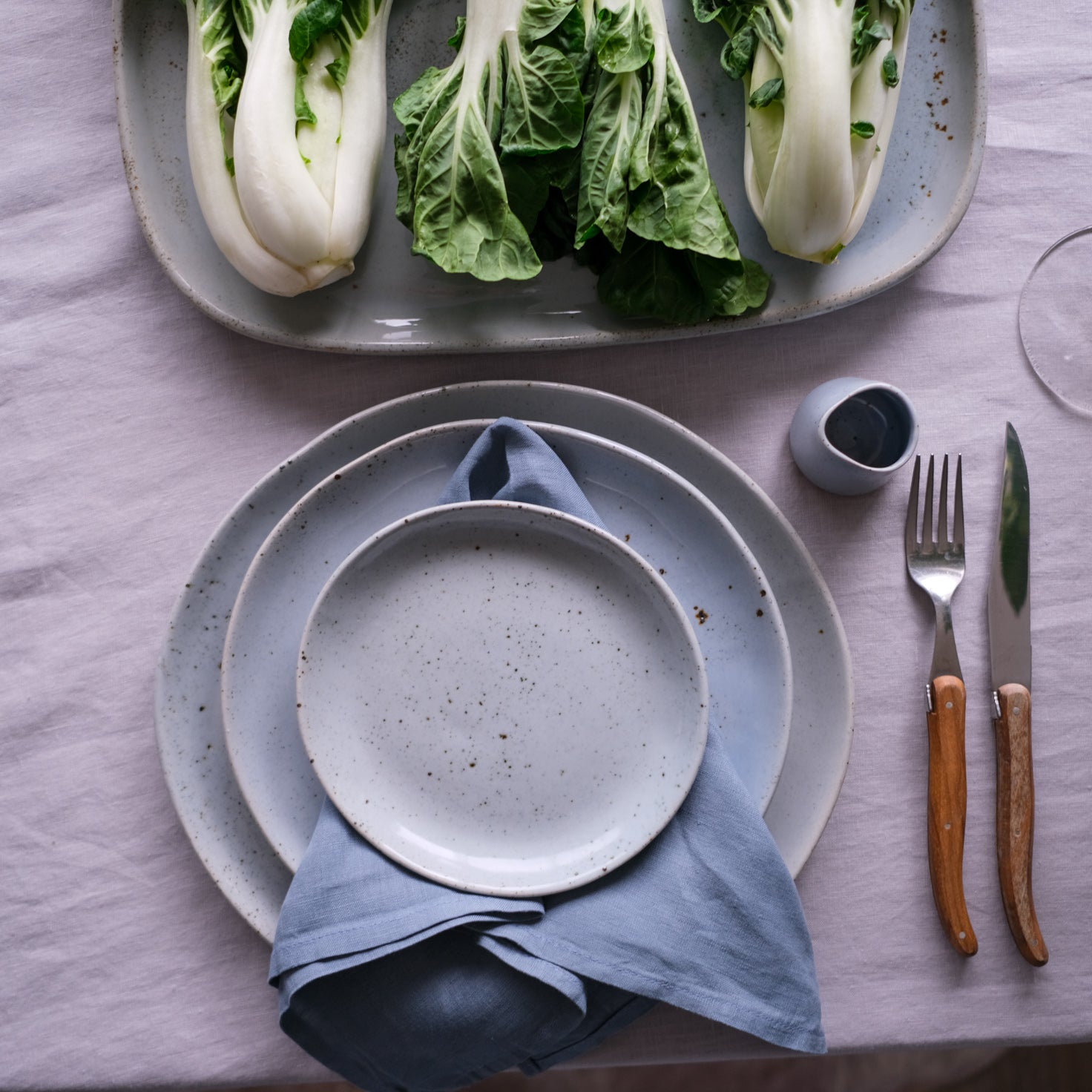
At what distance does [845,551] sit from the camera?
1030 mm

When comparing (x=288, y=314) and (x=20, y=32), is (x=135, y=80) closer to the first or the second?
(x=20, y=32)

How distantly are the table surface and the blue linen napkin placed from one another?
122mm

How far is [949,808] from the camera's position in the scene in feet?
3.21

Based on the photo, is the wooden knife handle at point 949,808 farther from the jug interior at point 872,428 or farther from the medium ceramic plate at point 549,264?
the medium ceramic plate at point 549,264

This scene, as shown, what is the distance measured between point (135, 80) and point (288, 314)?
1.05 ft

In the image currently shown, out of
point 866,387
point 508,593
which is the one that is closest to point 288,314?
point 508,593

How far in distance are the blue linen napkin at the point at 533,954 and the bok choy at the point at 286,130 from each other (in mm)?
598

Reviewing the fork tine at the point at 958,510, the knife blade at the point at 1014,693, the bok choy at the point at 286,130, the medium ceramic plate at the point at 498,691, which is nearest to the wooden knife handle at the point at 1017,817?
the knife blade at the point at 1014,693

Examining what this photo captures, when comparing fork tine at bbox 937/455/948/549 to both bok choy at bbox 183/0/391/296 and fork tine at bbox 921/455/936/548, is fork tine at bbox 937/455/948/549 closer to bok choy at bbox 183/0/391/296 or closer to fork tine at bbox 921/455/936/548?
fork tine at bbox 921/455/936/548

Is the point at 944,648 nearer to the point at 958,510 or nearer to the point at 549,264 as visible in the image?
the point at 958,510

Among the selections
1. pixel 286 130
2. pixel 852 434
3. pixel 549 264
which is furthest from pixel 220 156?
pixel 852 434

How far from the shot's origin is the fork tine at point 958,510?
3.30 feet

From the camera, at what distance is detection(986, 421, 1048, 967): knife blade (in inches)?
38.5

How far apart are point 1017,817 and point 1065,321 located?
58cm
